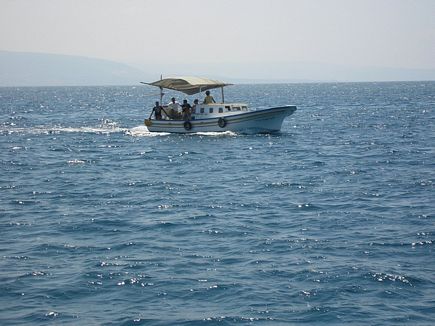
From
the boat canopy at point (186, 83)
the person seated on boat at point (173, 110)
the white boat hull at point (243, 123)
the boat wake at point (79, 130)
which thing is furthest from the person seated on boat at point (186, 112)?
the boat wake at point (79, 130)

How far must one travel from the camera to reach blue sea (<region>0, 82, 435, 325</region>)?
509 inches

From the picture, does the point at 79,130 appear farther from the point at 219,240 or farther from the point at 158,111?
the point at 219,240

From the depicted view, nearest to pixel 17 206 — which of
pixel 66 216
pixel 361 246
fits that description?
pixel 66 216

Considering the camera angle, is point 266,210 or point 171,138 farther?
point 171,138

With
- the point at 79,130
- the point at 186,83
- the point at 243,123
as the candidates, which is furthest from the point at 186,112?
the point at 79,130

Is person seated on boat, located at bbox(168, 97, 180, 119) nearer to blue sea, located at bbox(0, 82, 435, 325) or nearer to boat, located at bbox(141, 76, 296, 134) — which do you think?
boat, located at bbox(141, 76, 296, 134)

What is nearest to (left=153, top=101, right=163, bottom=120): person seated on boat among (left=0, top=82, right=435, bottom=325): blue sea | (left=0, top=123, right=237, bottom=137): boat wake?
(left=0, top=123, right=237, bottom=137): boat wake

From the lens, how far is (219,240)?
17844mm

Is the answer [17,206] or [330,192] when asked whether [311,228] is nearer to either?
[330,192]

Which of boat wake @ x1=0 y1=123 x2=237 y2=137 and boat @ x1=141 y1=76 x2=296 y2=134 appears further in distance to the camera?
boat wake @ x1=0 y1=123 x2=237 y2=137

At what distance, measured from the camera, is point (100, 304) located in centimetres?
1311

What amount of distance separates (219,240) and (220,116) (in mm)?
29174

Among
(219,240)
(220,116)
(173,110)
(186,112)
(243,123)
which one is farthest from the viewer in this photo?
(173,110)

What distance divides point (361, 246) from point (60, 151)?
2820cm
